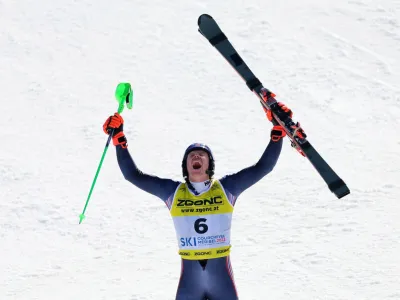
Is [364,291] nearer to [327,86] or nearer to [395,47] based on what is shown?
[327,86]

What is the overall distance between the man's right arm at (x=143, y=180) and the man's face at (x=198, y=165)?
0.18 metres

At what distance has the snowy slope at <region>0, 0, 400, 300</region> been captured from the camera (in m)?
8.37

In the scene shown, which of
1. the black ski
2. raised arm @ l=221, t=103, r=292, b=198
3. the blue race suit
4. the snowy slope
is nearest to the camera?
the blue race suit

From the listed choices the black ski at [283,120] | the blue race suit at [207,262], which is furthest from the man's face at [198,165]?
the black ski at [283,120]

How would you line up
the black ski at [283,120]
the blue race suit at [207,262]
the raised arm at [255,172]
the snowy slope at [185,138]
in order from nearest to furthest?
the blue race suit at [207,262] → the raised arm at [255,172] → the black ski at [283,120] → the snowy slope at [185,138]

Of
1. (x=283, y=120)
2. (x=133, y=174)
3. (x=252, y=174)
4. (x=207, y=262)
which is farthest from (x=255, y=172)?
(x=133, y=174)

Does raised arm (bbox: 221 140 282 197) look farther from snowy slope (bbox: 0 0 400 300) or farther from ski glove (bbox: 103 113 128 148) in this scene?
snowy slope (bbox: 0 0 400 300)

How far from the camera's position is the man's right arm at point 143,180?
534 cm

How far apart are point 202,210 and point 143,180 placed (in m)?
0.48

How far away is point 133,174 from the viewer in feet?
17.5

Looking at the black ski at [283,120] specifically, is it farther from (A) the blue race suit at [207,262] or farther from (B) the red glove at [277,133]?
(A) the blue race suit at [207,262]

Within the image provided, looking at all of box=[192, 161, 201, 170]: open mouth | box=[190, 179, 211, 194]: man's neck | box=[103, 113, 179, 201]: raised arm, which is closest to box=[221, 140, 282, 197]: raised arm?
box=[190, 179, 211, 194]: man's neck

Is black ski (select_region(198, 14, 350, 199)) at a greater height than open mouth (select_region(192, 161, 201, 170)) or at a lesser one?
greater

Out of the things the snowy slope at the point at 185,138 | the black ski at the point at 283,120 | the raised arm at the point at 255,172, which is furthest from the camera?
the snowy slope at the point at 185,138
